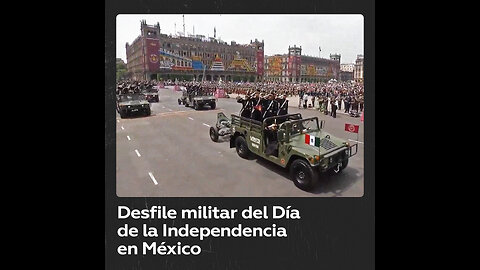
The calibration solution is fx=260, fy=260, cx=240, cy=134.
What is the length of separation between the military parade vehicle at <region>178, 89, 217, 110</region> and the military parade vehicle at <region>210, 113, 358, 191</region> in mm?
10946

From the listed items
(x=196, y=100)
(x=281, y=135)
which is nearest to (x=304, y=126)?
(x=281, y=135)

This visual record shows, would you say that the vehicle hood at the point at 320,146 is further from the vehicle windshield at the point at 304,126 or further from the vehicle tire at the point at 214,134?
the vehicle tire at the point at 214,134

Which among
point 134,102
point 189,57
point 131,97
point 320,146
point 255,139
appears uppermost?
point 189,57

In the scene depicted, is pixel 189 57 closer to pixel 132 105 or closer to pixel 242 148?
pixel 132 105

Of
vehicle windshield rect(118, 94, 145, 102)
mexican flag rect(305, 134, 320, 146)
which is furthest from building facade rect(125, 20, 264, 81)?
mexican flag rect(305, 134, 320, 146)

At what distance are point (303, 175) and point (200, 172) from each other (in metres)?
2.93

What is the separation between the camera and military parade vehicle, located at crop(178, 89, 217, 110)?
19.4 m

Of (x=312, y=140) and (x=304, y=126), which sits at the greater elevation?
(x=304, y=126)

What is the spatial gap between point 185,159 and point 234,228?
3.70 metres

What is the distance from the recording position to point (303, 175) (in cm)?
634

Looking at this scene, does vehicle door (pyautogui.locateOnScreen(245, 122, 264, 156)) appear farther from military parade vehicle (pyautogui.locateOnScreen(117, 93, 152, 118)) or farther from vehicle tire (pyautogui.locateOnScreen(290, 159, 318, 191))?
military parade vehicle (pyautogui.locateOnScreen(117, 93, 152, 118))
